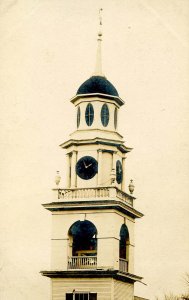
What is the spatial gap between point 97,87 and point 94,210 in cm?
771

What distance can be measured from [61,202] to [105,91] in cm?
743

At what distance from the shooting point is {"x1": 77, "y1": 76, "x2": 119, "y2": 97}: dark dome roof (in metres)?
55.8

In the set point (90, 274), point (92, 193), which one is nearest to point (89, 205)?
point (92, 193)

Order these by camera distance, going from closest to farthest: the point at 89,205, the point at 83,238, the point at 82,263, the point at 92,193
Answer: the point at 82,263 → the point at 89,205 → the point at 92,193 → the point at 83,238

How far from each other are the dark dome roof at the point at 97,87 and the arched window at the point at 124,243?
8.25 meters

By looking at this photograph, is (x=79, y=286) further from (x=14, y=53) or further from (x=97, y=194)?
(x=14, y=53)

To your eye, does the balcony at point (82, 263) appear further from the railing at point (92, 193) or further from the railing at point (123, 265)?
the railing at point (92, 193)

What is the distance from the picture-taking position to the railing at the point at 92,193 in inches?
2098

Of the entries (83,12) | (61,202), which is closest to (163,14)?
(83,12)

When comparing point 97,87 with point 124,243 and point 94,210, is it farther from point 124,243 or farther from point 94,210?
point 124,243

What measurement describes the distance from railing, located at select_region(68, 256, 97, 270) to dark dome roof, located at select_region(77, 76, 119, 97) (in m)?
10.2

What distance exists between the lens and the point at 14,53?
173 ft

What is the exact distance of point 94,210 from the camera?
2105 inches

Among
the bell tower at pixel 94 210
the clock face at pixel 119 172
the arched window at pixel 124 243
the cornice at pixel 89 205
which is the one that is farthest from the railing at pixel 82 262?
the clock face at pixel 119 172
